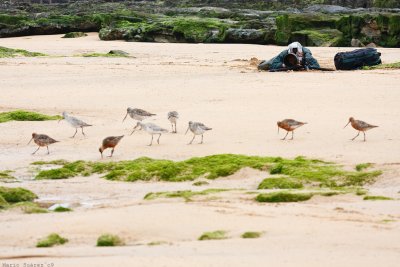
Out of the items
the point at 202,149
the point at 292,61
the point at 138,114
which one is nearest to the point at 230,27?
the point at 292,61

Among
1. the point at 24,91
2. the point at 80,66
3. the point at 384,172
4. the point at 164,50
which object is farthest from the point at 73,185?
the point at 164,50

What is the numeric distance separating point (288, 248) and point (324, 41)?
86.7ft

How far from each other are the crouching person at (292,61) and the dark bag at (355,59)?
2.14 feet

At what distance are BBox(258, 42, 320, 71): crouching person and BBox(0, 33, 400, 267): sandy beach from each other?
0.54m

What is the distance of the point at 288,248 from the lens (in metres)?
7.09

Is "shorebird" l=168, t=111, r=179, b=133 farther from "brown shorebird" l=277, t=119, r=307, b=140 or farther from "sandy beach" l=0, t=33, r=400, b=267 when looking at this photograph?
"brown shorebird" l=277, t=119, r=307, b=140

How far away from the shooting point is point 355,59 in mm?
23938

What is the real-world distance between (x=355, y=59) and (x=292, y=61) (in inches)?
70.9

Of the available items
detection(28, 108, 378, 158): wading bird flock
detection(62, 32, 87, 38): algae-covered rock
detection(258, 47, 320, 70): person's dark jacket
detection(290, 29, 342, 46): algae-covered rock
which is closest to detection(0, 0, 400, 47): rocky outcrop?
detection(290, 29, 342, 46): algae-covered rock

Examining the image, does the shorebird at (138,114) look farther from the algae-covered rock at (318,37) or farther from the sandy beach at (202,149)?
the algae-covered rock at (318,37)

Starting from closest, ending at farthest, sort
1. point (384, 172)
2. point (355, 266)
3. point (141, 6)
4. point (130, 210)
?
1. point (355, 266)
2. point (130, 210)
3. point (384, 172)
4. point (141, 6)

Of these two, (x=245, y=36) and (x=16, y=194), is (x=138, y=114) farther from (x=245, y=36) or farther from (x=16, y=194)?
(x=245, y=36)

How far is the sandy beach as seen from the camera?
7.21 metres

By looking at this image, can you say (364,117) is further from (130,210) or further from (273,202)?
(130,210)
